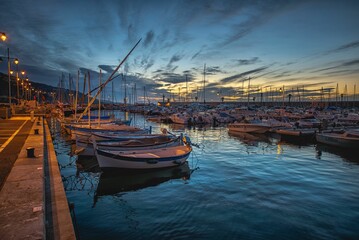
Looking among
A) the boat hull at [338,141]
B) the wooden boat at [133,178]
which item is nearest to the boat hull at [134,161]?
the wooden boat at [133,178]

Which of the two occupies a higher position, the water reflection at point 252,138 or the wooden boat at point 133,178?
the water reflection at point 252,138

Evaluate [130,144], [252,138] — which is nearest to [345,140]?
[252,138]

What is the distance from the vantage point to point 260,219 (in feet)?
29.8

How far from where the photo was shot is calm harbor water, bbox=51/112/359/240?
8.31 m

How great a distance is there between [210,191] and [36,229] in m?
8.55

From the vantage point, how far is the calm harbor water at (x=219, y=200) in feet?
27.3

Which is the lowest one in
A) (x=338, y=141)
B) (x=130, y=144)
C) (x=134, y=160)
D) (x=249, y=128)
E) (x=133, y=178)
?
(x=133, y=178)

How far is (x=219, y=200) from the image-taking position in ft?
35.8

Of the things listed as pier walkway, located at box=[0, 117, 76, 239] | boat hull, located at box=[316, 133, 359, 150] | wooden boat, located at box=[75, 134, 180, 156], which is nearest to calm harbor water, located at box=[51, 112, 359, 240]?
wooden boat, located at box=[75, 134, 180, 156]

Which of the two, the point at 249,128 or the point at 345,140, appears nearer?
the point at 345,140

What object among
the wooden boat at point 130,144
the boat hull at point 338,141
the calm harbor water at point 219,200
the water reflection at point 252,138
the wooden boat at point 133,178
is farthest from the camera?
the water reflection at point 252,138

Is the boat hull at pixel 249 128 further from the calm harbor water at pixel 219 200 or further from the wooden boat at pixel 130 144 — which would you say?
the wooden boat at pixel 130 144

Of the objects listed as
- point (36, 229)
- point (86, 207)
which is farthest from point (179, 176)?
point (36, 229)

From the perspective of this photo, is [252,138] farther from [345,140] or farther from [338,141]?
[345,140]
